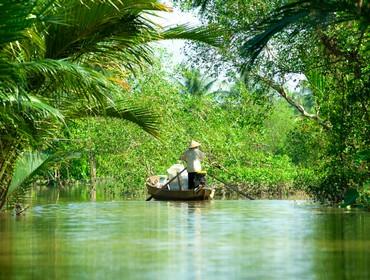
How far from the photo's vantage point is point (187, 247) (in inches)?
396

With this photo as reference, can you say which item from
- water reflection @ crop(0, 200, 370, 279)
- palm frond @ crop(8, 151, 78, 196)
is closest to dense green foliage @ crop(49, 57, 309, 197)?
palm frond @ crop(8, 151, 78, 196)

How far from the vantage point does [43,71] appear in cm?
1084

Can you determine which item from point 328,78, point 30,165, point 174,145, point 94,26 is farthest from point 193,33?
point 174,145

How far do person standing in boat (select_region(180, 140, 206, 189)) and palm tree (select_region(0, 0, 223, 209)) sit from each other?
1112 centimetres

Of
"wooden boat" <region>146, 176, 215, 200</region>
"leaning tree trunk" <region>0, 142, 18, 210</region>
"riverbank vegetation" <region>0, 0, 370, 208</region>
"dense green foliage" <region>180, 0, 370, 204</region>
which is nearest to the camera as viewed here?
"riverbank vegetation" <region>0, 0, 370, 208</region>

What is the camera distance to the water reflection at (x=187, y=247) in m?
7.84

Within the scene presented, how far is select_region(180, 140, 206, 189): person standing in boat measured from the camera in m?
26.0

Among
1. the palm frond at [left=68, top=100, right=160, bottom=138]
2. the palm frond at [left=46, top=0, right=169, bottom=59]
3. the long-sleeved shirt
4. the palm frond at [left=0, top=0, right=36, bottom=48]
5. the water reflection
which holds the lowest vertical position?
the water reflection

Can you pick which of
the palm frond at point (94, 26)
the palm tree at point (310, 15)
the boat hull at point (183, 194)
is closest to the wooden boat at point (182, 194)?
the boat hull at point (183, 194)

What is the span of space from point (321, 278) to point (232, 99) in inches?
885

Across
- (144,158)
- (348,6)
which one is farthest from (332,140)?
(144,158)

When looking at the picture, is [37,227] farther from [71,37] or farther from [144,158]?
[144,158]

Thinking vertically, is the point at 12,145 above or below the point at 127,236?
above

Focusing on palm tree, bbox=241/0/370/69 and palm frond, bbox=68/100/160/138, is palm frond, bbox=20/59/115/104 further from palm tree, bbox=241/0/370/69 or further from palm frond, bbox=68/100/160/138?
palm tree, bbox=241/0/370/69
